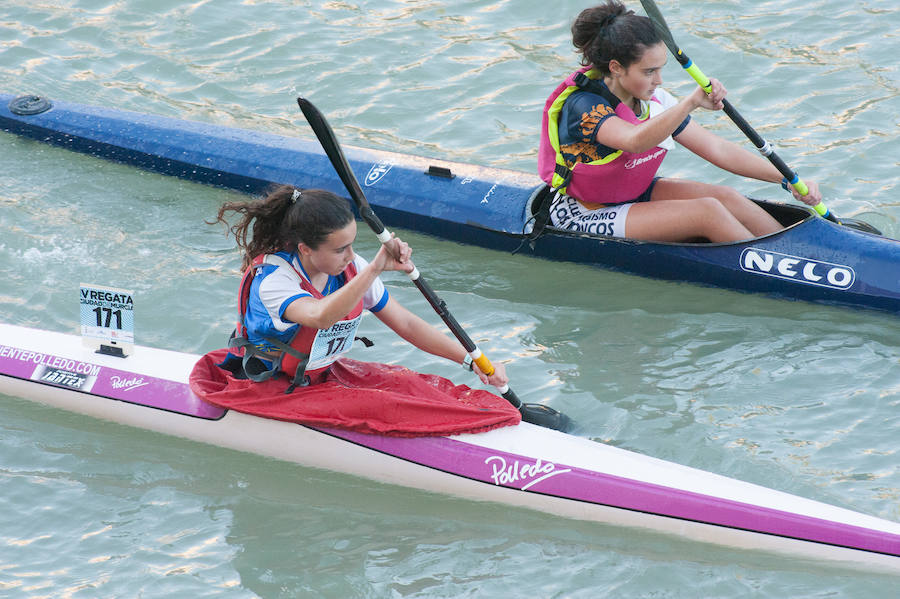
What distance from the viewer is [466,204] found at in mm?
5539

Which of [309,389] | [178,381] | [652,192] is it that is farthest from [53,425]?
[652,192]

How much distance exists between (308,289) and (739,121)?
2.21 meters

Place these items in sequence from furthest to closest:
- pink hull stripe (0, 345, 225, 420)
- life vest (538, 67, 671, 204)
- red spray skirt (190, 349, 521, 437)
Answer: life vest (538, 67, 671, 204) → pink hull stripe (0, 345, 225, 420) → red spray skirt (190, 349, 521, 437)

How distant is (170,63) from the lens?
25.4 feet

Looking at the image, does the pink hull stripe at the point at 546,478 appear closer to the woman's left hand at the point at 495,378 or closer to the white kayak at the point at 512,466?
the white kayak at the point at 512,466

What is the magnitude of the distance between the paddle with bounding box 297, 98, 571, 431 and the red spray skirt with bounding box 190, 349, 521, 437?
159mm

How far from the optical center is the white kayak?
352cm

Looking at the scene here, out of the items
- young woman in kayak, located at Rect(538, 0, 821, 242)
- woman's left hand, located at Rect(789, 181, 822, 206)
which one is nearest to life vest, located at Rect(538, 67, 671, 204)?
young woman in kayak, located at Rect(538, 0, 821, 242)

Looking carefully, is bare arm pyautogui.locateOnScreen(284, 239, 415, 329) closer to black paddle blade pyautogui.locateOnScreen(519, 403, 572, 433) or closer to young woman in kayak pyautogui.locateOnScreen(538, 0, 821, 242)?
black paddle blade pyautogui.locateOnScreen(519, 403, 572, 433)

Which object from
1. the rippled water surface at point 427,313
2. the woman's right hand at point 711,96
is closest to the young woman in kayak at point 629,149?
the woman's right hand at point 711,96

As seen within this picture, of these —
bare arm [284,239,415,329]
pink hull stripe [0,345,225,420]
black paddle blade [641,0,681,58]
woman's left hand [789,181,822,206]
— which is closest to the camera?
bare arm [284,239,415,329]

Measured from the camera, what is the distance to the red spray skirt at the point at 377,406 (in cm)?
380

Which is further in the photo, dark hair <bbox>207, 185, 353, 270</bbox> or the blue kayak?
the blue kayak

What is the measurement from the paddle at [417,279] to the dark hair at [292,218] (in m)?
0.13
